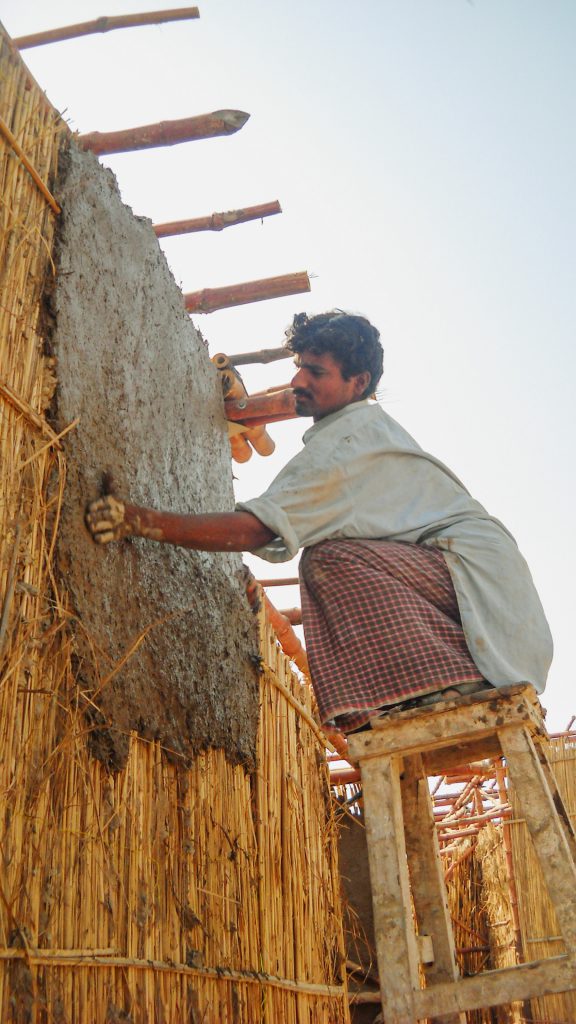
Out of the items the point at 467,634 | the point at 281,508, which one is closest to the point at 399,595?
the point at 467,634

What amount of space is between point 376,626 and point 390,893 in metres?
0.65

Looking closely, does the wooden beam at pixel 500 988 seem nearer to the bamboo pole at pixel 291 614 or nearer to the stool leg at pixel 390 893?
the stool leg at pixel 390 893

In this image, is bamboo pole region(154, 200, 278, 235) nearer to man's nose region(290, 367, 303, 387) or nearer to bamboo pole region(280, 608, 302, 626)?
man's nose region(290, 367, 303, 387)

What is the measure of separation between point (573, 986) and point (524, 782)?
1.40ft

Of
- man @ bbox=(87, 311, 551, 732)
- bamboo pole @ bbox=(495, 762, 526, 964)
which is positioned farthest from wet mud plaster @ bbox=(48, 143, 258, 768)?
bamboo pole @ bbox=(495, 762, 526, 964)

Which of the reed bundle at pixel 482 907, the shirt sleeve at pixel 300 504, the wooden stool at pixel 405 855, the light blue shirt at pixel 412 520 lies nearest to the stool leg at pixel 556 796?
the wooden stool at pixel 405 855

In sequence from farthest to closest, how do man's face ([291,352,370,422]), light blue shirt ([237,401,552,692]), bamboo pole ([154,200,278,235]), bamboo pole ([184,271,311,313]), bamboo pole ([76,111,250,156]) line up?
bamboo pole ([184,271,311,313]) < bamboo pole ([154,200,278,235]) < bamboo pole ([76,111,250,156]) < man's face ([291,352,370,422]) < light blue shirt ([237,401,552,692])

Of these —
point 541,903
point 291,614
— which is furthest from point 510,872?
point 291,614

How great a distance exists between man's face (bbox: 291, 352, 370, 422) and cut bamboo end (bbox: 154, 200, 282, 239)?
1.19 metres

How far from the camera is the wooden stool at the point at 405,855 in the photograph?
6.88ft

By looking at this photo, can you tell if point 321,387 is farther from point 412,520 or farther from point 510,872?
point 510,872

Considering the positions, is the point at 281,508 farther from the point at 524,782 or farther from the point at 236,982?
the point at 236,982

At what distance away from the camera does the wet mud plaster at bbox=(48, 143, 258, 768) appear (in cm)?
246

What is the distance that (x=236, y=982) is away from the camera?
117 inches
